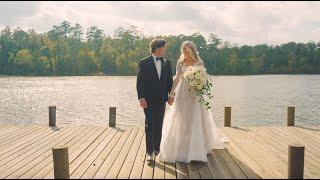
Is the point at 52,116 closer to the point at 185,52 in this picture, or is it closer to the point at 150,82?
the point at 150,82

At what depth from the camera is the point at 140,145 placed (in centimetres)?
984

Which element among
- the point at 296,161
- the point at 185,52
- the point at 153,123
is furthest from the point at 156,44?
the point at 296,161

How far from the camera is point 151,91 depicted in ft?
26.4

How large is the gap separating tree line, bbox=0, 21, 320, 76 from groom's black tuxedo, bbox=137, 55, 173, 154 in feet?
300

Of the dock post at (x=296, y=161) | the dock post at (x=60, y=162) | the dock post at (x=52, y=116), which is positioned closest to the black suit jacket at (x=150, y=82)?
the dock post at (x=60, y=162)

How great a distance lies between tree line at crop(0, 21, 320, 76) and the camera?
96.4m

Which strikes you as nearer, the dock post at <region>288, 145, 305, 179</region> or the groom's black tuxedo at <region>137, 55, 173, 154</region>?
the dock post at <region>288, 145, 305, 179</region>

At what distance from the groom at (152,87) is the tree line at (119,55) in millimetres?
91484

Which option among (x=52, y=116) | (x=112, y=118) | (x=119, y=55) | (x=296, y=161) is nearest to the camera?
(x=296, y=161)

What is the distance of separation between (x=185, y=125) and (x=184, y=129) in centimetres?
8

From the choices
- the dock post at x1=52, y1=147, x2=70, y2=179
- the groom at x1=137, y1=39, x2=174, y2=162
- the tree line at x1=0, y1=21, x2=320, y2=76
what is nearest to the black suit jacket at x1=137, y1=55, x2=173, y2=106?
the groom at x1=137, y1=39, x2=174, y2=162

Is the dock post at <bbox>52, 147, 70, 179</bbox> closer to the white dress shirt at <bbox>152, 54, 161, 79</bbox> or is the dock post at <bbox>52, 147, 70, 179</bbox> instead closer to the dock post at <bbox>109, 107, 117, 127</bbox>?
the white dress shirt at <bbox>152, 54, 161, 79</bbox>

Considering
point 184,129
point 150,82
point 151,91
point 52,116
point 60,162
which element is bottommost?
point 52,116

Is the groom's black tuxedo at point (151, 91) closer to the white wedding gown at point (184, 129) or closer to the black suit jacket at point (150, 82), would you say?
the black suit jacket at point (150, 82)
